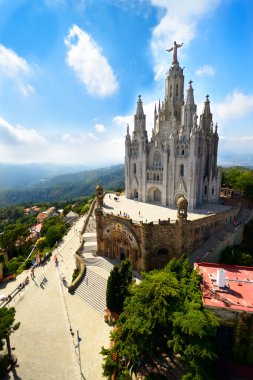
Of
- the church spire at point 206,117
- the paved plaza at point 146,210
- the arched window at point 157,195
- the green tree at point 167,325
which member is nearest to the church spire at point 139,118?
the church spire at point 206,117

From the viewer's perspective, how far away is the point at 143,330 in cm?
1448

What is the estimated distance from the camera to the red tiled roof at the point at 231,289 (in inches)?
642

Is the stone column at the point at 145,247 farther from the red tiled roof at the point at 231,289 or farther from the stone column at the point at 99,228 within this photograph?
the stone column at the point at 99,228

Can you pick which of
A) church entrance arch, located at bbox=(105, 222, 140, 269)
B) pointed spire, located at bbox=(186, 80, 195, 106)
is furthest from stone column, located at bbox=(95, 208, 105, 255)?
pointed spire, located at bbox=(186, 80, 195, 106)

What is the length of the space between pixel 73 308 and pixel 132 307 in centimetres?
1094

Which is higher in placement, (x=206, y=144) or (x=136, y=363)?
(x=206, y=144)

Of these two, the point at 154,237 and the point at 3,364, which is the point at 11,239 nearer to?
the point at 3,364

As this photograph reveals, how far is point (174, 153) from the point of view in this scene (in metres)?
37.0

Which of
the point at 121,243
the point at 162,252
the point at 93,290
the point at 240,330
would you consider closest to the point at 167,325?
the point at 240,330

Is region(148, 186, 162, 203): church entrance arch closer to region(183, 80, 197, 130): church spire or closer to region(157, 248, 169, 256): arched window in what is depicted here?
region(183, 80, 197, 130): church spire

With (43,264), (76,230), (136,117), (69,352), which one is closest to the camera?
(69,352)

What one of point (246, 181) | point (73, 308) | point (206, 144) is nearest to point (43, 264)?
point (73, 308)

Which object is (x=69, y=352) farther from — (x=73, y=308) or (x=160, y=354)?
(x=160, y=354)

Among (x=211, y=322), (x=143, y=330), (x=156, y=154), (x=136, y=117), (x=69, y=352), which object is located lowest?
(x=69, y=352)
